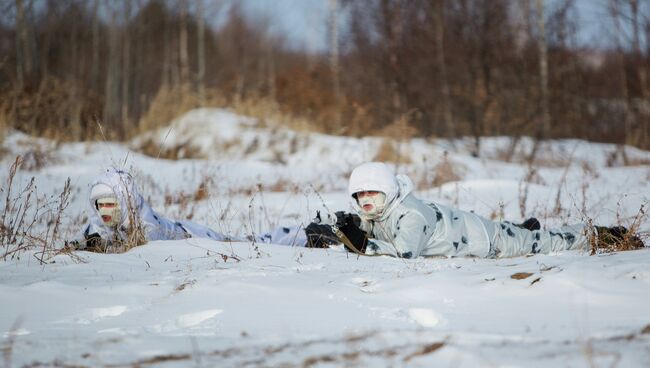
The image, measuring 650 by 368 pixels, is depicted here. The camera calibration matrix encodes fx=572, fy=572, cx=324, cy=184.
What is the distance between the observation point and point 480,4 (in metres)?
12.1

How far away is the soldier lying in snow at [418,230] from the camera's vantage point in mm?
3871

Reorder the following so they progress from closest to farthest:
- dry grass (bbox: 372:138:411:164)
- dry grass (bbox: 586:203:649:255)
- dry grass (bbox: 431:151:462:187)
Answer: dry grass (bbox: 586:203:649:255)
dry grass (bbox: 431:151:462:187)
dry grass (bbox: 372:138:411:164)

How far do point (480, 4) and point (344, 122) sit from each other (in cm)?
440

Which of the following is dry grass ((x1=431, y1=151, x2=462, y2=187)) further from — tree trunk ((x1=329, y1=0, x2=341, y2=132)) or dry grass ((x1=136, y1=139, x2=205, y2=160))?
tree trunk ((x1=329, y1=0, x2=341, y2=132))

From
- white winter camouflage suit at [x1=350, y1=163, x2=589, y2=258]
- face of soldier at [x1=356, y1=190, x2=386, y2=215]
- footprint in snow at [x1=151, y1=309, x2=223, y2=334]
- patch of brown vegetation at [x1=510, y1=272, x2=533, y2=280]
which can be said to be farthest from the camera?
face of soldier at [x1=356, y1=190, x2=386, y2=215]

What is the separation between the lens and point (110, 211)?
438cm

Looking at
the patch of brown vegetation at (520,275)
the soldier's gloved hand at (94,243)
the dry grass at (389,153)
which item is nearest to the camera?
the patch of brown vegetation at (520,275)

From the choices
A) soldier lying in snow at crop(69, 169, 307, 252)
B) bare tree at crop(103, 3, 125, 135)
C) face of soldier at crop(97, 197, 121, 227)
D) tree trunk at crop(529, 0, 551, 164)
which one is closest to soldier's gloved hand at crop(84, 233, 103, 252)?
soldier lying in snow at crop(69, 169, 307, 252)

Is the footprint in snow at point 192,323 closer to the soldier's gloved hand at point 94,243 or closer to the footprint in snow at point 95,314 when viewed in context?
the footprint in snow at point 95,314

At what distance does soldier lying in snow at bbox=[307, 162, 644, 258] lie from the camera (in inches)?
152

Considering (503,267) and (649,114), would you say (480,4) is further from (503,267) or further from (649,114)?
(503,267)

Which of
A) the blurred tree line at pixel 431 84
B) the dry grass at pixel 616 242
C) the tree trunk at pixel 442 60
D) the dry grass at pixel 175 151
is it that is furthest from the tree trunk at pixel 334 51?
the dry grass at pixel 616 242

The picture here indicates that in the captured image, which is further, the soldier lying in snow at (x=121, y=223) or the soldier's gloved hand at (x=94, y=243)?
the soldier lying in snow at (x=121, y=223)

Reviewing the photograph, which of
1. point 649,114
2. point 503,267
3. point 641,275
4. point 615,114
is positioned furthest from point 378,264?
point 615,114
